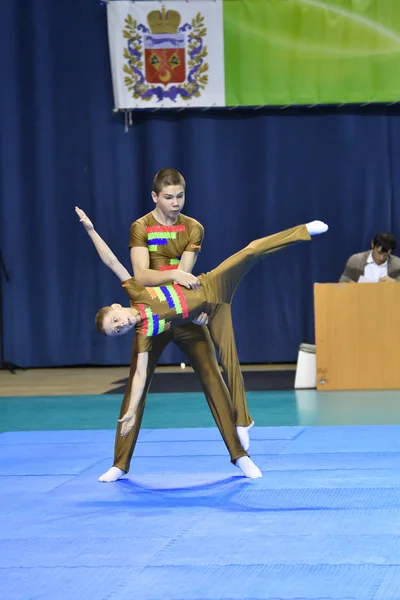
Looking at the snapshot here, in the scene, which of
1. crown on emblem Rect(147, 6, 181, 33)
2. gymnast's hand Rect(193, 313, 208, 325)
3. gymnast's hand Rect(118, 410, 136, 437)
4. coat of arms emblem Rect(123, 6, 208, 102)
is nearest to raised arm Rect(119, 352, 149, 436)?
gymnast's hand Rect(118, 410, 136, 437)

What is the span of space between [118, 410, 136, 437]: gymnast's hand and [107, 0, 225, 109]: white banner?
5.35 m

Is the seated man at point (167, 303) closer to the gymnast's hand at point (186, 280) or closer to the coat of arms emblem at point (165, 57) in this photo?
the gymnast's hand at point (186, 280)

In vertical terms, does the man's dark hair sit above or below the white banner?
below

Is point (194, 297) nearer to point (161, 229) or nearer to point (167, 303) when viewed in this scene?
point (167, 303)

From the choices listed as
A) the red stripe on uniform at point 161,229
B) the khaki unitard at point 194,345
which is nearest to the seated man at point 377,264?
the khaki unitard at point 194,345

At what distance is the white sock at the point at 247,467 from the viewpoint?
4.39 m

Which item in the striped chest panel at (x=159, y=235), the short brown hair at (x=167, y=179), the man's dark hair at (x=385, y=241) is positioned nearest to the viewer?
the short brown hair at (x=167, y=179)

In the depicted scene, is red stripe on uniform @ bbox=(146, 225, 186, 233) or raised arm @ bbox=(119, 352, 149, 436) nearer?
raised arm @ bbox=(119, 352, 149, 436)

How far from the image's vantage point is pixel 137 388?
4203 mm

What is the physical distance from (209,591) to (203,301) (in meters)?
1.65

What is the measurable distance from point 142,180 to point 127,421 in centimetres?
553

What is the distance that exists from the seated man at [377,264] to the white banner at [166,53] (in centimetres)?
207

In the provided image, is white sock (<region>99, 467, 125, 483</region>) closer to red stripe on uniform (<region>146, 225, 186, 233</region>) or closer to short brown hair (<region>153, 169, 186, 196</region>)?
red stripe on uniform (<region>146, 225, 186, 233</region>)

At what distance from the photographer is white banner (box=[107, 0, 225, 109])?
8.99 m
